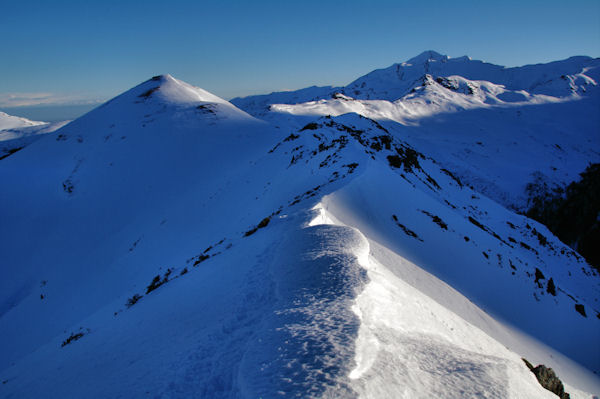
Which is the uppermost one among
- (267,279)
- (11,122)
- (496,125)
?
(11,122)

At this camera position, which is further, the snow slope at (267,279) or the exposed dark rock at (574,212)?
the exposed dark rock at (574,212)

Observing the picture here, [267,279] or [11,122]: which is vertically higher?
[11,122]

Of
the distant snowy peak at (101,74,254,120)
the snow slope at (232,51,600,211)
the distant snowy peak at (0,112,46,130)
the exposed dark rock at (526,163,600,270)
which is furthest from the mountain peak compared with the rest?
the distant snowy peak at (0,112,46,130)

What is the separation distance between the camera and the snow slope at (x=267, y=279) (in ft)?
13.2

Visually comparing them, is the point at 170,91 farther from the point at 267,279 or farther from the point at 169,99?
the point at 267,279

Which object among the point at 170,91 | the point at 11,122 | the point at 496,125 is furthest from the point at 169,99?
the point at 11,122

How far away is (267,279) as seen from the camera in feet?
21.5

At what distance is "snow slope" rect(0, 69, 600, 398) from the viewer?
13.2 ft

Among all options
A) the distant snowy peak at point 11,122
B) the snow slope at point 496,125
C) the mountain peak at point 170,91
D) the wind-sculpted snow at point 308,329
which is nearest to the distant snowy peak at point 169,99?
the mountain peak at point 170,91

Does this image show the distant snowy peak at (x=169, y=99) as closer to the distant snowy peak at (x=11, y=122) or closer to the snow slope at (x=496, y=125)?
the snow slope at (x=496, y=125)

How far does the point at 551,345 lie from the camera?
12.2 metres

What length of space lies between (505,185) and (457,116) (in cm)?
5420

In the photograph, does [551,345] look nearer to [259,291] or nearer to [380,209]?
[380,209]

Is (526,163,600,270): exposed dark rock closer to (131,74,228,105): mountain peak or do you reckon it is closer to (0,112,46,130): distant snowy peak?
(131,74,228,105): mountain peak
